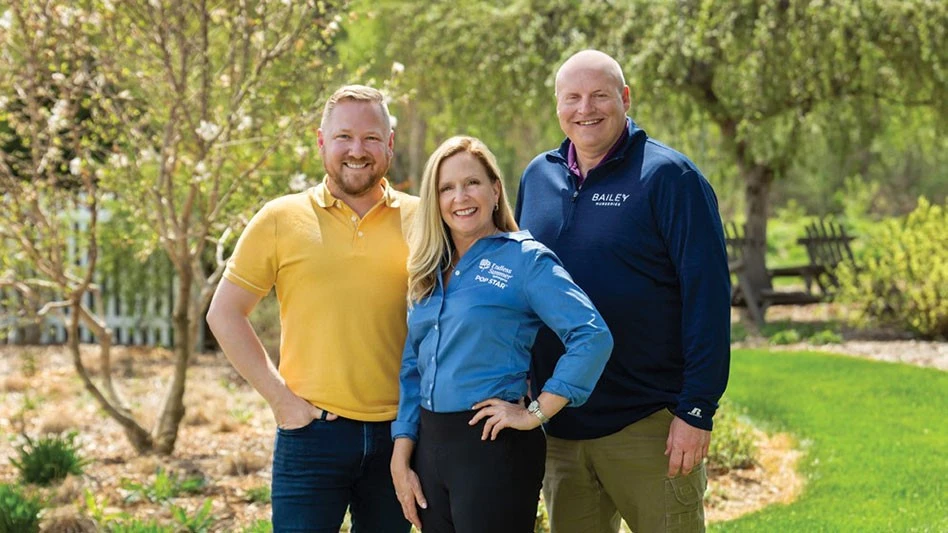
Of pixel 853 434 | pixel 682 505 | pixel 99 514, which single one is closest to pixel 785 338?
pixel 853 434

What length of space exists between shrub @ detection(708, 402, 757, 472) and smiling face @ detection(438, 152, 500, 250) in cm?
407

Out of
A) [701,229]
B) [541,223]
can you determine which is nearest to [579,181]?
[541,223]

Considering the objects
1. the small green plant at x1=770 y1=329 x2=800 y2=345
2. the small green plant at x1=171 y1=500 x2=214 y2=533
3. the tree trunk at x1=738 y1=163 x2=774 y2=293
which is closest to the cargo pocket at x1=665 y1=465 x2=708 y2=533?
the small green plant at x1=171 y1=500 x2=214 y2=533

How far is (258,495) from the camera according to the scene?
5688mm

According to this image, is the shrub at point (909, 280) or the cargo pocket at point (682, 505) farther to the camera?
the shrub at point (909, 280)

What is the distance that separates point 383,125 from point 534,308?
79cm

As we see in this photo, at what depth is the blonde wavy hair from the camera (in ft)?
9.50

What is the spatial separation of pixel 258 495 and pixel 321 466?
2774mm

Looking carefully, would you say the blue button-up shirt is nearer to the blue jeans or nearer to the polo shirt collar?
the blue jeans

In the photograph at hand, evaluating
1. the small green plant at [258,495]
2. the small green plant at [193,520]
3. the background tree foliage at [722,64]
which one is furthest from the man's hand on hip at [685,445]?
the background tree foliage at [722,64]

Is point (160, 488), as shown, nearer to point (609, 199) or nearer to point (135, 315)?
point (609, 199)

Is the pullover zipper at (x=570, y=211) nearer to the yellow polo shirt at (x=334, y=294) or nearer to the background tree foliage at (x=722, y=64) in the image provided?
the yellow polo shirt at (x=334, y=294)

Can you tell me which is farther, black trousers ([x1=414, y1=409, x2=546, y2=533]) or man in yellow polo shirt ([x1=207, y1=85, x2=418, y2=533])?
man in yellow polo shirt ([x1=207, y1=85, x2=418, y2=533])

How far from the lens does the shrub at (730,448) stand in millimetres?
6547
